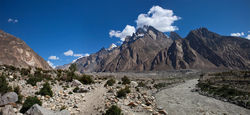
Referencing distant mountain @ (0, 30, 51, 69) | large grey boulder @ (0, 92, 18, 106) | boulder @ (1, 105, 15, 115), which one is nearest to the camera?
boulder @ (1, 105, 15, 115)

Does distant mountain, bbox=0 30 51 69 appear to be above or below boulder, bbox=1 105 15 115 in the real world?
above

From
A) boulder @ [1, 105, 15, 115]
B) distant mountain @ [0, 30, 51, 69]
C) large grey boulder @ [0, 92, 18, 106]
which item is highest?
distant mountain @ [0, 30, 51, 69]

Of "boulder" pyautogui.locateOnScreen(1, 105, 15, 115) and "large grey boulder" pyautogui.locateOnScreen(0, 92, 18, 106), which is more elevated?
"large grey boulder" pyautogui.locateOnScreen(0, 92, 18, 106)

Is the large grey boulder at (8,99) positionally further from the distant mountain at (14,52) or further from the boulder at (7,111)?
the distant mountain at (14,52)

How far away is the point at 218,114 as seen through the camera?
12.3 metres

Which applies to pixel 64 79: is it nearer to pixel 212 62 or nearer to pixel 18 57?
pixel 18 57

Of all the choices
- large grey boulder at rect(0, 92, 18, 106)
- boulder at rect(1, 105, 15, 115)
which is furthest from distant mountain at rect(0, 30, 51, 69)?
boulder at rect(1, 105, 15, 115)

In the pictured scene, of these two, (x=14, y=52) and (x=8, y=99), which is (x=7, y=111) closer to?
(x=8, y=99)

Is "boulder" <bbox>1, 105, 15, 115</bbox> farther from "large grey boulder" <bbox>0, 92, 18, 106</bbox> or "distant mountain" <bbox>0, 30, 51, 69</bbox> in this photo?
"distant mountain" <bbox>0, 30, 51, 69</bbox>

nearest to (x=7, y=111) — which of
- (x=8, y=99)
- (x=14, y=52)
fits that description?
(x=8, y=99)

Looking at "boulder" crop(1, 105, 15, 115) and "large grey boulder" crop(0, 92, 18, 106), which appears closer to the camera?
"boulder" crop(1, 105, 15, 115)

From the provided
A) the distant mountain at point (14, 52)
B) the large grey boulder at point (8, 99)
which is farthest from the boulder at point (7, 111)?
the distant mountain at point (14, 52)

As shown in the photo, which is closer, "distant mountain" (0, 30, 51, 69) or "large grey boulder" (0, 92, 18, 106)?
"large grey boulder" (0, 92, 18, 106)

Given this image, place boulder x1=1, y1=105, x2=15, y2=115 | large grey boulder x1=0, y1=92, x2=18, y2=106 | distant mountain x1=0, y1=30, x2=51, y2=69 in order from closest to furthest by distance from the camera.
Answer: boulder x1=1, y1=105, x2=15, y2=115
large grey boulder x1=0, y1=92, x2=18, y2=106
distant mountain x1=0, y1=30, x2=51, y2=69
